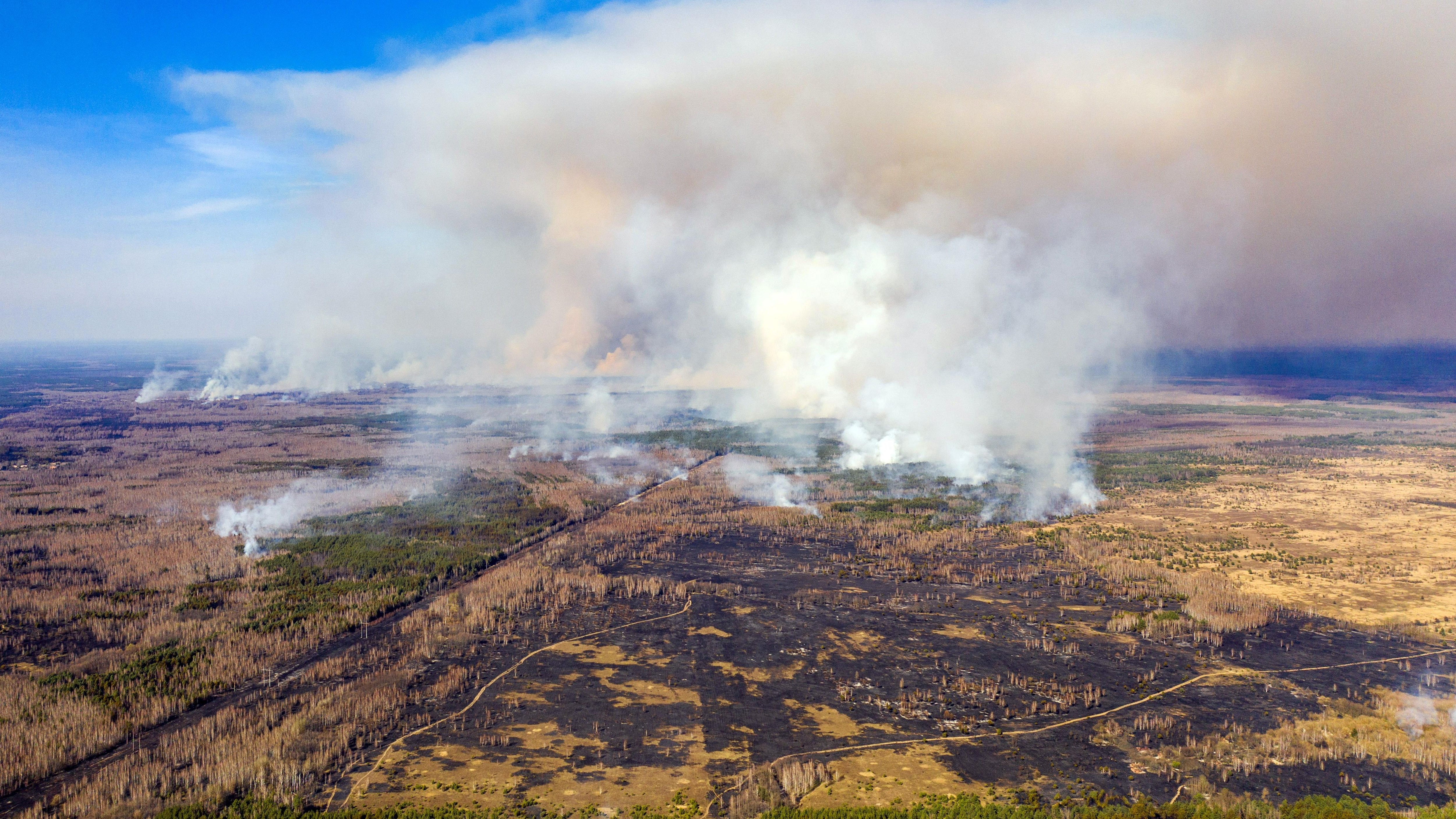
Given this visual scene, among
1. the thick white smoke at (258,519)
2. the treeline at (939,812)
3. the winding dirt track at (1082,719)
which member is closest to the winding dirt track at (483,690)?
the treeline at (939,812)

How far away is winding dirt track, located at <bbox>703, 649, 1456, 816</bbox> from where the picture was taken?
3816 cm

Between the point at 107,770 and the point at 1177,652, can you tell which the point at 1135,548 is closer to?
the point at 1177,652

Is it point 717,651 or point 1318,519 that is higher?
point 1318,519

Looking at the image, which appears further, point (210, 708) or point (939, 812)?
point (210, 708)

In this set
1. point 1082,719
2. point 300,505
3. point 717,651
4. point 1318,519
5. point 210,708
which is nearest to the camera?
point 1082,719

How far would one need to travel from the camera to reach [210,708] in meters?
44.1

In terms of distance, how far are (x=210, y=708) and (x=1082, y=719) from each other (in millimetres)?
47622

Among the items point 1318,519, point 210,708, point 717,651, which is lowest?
point 210,708

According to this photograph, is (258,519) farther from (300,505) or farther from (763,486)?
(763,486)

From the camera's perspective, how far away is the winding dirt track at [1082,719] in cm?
3816

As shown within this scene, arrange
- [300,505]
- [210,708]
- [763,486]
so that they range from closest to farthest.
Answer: [210,708] < [300,505] < [763,486]

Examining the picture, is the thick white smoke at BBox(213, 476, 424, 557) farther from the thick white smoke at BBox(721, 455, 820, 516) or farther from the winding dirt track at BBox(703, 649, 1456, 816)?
the winding dirt track at BBox(703, 649, 1456, 816)

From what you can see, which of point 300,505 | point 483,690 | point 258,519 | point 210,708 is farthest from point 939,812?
point 300,505

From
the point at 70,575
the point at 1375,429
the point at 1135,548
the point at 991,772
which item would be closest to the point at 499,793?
the point at 991,772
